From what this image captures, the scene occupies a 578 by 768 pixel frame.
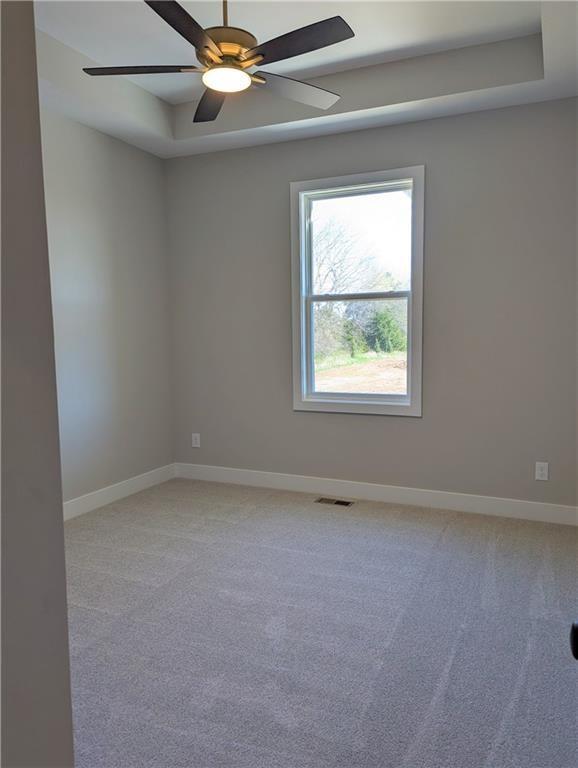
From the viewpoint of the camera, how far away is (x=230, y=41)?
218 cm

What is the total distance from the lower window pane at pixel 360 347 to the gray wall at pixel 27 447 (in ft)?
11.6

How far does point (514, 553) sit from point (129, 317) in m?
3.28

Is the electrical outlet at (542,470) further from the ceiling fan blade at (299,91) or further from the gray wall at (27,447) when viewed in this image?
the gray wall at (27,447)

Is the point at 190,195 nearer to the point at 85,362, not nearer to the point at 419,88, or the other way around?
the point at 85,362

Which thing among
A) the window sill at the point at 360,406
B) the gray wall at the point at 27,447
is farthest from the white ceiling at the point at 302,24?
the gray wall at the point at 27,447

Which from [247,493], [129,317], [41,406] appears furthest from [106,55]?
[41,406]

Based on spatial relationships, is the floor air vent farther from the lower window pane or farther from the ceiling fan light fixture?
the ceiling fan light fixture

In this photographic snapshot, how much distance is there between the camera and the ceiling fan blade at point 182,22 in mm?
1867

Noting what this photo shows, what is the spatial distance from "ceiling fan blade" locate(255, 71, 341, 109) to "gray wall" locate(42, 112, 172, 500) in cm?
176

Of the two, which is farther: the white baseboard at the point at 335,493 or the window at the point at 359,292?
the window at the point at 359,292

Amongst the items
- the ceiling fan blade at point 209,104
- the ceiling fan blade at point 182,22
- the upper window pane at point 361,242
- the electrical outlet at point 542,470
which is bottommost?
the electrical outlet at point 542,470

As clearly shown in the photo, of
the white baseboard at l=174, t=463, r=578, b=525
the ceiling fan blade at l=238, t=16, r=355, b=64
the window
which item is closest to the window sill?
the window

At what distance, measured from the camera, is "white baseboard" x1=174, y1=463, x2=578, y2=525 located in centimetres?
364

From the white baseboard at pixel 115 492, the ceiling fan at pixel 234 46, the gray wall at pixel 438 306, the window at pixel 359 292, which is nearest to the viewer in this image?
the ceiling fan at pixel 234 46
